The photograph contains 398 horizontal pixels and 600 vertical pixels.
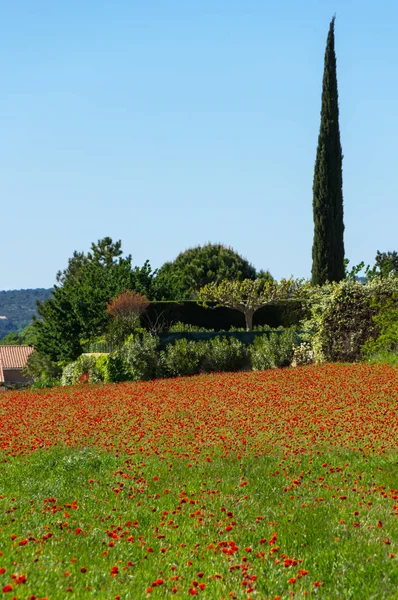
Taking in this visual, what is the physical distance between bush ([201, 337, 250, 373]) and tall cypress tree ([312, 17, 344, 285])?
37.0 ft

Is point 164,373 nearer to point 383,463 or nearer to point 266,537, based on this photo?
point 383,463

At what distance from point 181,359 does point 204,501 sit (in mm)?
17397

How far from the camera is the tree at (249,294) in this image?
3462cm

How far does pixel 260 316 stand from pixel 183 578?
31.2 m

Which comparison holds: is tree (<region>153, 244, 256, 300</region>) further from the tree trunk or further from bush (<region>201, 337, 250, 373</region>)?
bush (<region>201, 337, 250, 373</region>)

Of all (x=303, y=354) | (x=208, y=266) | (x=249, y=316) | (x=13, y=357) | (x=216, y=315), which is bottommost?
(x=303, y=354)

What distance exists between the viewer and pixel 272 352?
25.9 m

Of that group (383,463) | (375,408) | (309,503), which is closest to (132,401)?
(375,408)

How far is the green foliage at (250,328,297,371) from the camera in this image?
25.9 meters

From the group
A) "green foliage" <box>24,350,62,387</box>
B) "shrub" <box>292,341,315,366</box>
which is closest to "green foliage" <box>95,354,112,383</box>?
"shrub" <box>292,341,315,366</box>

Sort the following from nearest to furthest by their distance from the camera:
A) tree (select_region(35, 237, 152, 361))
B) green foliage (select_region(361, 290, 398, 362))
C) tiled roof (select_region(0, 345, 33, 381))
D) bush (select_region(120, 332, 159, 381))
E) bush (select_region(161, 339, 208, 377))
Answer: green foliage (select_region(361, 290, 398, 362)), bush (select_region(120, 332, 159, 381)), bush (select_region(161, 339, 208, 377)), tree (select_region(35, 237, 152, 361)), tiled roof (select_region(0, 345, 33, 381))

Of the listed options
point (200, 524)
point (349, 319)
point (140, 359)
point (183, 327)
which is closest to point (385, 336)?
point (349, 319)

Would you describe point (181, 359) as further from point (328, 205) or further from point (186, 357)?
point (328, 205)

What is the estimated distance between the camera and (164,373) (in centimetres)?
2545
